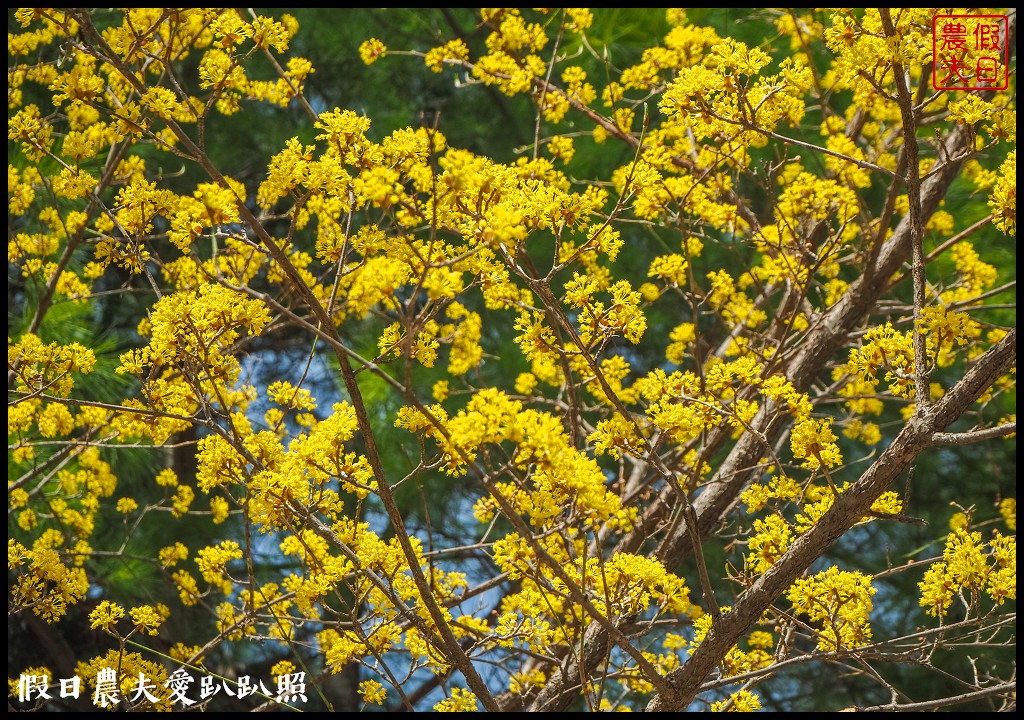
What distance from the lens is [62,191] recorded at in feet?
7.52

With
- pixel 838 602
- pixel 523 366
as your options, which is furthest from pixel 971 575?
pixel 523 366

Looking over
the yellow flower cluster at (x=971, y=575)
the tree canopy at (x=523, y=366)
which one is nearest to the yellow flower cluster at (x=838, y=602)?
the tree canopy at (x=523, y=366)

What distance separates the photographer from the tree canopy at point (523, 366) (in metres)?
1.95

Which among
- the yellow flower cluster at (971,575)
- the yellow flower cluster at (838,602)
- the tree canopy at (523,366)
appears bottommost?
the yellow flower cluster at (838,602)

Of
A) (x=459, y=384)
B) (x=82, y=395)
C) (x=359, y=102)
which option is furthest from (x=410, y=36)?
(x=82, y=395)

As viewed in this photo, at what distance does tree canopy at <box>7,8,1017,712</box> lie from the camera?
6.41 ft

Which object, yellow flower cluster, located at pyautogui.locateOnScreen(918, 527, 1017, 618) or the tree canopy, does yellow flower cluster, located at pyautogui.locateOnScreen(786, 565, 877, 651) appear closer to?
the tree canopy

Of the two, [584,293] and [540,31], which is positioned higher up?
[540,31]

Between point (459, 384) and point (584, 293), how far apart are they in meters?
2.54

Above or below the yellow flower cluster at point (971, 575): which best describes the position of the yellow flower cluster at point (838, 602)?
below

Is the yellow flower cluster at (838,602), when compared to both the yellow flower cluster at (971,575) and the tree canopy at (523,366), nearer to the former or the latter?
the tree canopy at (523,366)

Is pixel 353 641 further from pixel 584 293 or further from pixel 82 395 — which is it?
pixel 82 395

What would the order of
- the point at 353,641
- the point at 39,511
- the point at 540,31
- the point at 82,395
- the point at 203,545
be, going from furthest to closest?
the point at 203,545 < the point at 82,395 < the point at 39,511 < the point at 540,31 < the point at 353,641

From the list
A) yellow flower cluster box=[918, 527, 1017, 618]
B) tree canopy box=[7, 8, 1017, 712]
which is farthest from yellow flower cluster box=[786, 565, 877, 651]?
yellow flower cluster box=[918, 527, 1017, 618]
